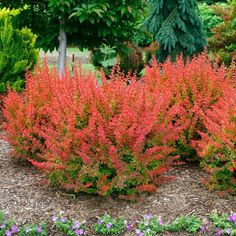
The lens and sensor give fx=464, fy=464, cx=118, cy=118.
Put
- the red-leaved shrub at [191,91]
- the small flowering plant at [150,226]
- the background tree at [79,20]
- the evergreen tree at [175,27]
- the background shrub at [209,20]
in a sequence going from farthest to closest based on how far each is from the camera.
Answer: the background shrub at [209,20]
the evergreen tree at [175,27]
the background tree at [79,20]
the red-leaved shrub at [191,91]
the small flowering plant at [150,226]

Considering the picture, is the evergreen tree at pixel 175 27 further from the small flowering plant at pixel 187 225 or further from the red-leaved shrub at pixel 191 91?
the small flowering plant at pixel 187 225

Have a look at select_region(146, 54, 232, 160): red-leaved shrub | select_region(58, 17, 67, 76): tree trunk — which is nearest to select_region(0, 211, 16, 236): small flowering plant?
select_region(146, 54, 232, 160): red-leaved shrub

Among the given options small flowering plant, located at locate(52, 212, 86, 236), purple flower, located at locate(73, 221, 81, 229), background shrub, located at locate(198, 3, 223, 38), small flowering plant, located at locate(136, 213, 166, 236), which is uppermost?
background shrub, located at locate(198, 3, 223, 38)

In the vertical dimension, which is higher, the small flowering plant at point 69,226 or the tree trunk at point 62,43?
the tree trunk at point 62,43

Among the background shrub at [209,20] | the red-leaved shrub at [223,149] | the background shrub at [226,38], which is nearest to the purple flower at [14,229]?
the red-leaved shrub at [223,149]

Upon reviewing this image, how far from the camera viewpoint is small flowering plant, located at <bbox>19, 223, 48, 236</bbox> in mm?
3396

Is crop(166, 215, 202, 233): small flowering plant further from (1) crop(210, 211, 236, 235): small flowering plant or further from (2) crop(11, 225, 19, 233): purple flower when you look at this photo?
(2) crop(11, 225, 19, 233): purple flower

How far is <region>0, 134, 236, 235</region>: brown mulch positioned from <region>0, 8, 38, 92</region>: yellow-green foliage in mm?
2351

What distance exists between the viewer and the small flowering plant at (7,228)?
3430 millimetres

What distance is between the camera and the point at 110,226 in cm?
340

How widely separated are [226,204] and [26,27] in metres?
4.06

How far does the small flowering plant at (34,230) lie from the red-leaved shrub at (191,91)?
164 cm

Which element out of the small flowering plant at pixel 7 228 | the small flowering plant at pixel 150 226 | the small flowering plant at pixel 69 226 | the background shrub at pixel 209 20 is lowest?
the small flowering plant at pixel 7 228

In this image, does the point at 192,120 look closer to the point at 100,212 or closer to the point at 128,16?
the point at 100,212
